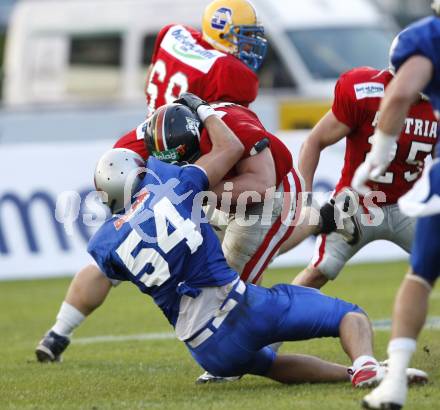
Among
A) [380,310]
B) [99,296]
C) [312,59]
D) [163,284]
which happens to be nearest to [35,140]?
[312,59]

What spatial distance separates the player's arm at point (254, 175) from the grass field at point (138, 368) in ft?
2.97

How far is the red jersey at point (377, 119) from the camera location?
5.87 meters

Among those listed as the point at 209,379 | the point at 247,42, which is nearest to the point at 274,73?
the point at 247,42

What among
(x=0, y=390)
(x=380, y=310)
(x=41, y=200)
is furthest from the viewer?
(x=41, y=200)

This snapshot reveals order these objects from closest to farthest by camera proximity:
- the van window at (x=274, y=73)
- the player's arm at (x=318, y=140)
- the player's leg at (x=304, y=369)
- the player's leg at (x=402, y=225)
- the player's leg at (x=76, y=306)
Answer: the player's leg at (x=304, y=369) → the player's arm at (x=318, y=140) → the player's leg at (x=402, y=225) → the player's leg at (x=76, y=306) → the van window at (x=274, y=73)

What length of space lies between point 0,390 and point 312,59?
10.1 meters

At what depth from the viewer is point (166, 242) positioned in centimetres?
496

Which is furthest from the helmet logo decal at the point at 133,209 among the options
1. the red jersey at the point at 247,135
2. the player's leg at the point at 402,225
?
the player's leg at the point at 402,225

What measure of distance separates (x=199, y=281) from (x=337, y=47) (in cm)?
1024

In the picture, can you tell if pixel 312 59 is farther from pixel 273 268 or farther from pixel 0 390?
pixel 0 390

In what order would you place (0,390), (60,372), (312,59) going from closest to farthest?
(0,390) < (60,372) < (312,59)

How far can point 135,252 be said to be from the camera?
498cm

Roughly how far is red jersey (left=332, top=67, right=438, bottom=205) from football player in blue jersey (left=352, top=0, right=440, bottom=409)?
145 centimetres

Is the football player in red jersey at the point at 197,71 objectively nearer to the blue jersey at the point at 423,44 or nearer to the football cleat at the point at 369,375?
the football cleat at the point at 369,375
